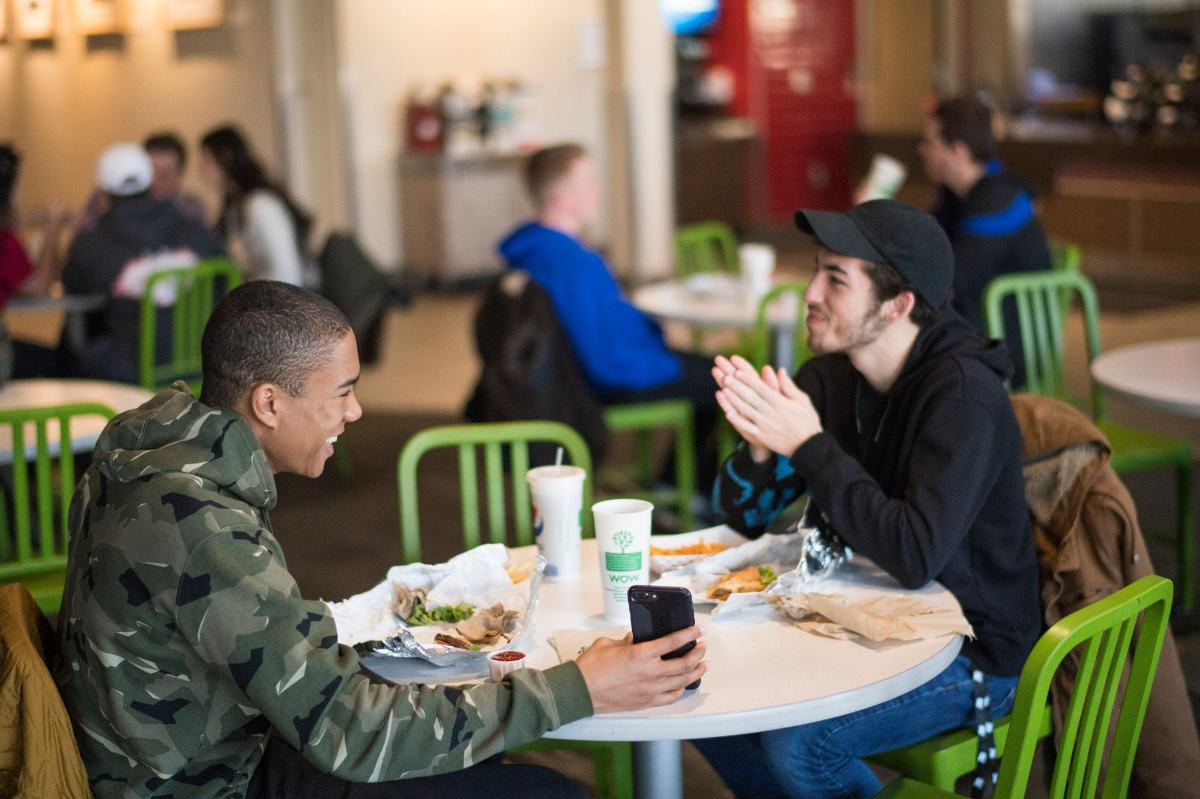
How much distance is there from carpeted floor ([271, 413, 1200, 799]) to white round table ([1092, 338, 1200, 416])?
668mm

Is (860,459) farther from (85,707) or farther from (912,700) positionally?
(85,707)

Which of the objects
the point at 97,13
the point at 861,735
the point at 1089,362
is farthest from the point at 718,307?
the point at 97,13

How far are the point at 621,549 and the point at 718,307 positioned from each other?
2.81 m

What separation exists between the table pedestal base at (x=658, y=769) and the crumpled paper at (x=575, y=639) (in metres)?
0.18

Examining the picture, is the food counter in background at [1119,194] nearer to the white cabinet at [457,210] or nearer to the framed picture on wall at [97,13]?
the white cabinet at [457,210]

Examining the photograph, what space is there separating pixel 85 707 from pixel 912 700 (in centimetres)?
119

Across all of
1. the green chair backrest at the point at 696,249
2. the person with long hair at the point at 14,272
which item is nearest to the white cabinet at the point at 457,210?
the green chair backrest at the point at 696,249

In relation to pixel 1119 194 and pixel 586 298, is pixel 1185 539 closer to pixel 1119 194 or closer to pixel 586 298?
pixel 586 298

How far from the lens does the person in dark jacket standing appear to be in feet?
14.9

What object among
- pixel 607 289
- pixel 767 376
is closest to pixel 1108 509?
pixel 767 376

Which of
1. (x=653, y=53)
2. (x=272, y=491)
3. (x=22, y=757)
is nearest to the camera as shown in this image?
(x=22, y=757)

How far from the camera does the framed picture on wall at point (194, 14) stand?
9117mm

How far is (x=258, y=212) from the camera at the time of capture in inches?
221

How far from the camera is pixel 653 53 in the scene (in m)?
9.70
